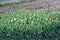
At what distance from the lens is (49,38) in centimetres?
479

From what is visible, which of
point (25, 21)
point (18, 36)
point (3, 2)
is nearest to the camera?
point (18, 36)

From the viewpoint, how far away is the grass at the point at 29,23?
186 inches

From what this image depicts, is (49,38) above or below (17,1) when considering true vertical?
below

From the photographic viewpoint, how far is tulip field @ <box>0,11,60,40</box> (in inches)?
185

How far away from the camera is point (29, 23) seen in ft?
16.4

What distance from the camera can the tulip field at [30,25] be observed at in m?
4.70

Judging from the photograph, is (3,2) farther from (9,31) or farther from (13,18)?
(9,31)

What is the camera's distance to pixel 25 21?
5105mm

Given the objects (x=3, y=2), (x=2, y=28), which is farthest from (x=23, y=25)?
(x=3, y=2)

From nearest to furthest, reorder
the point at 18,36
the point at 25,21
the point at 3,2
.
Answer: the point at 18,36
the point at 25,21
the point at 3,2

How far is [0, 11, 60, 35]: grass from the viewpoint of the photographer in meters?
4.73

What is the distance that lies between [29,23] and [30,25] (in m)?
0.12

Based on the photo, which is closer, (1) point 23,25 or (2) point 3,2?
(1) point 23,25

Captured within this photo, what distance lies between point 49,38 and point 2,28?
3.85 feet
